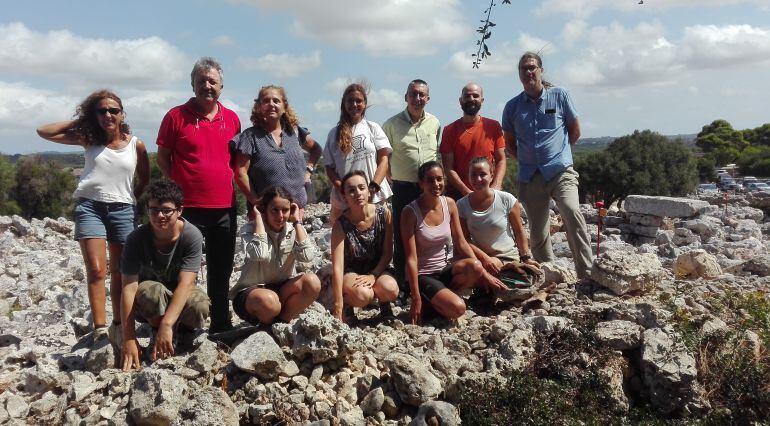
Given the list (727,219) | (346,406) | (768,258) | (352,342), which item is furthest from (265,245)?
(727,219)

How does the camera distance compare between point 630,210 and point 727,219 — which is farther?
point 727,219

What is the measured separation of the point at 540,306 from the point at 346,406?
2.37m

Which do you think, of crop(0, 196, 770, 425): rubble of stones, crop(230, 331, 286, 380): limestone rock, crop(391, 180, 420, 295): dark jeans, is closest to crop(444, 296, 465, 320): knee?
crop(0, 196, 770, 425): rubble of stones

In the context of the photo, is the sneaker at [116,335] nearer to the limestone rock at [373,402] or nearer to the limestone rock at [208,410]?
the limestone rock at [208,410]

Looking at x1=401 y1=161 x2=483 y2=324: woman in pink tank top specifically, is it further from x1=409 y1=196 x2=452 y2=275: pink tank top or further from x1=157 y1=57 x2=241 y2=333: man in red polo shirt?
x1=157 y1=57 x2=241 y2=333: man in red polo shirt

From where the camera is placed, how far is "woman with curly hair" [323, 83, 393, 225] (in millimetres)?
5727

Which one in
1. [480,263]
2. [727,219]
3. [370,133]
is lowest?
[727,219]

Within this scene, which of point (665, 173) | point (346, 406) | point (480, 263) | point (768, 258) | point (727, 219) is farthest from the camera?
point (665, 173)

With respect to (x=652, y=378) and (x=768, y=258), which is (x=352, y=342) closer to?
(x=652, y=378)

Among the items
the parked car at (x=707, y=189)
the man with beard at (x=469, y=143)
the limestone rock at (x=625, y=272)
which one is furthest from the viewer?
the parked car at (x=707, y=189)

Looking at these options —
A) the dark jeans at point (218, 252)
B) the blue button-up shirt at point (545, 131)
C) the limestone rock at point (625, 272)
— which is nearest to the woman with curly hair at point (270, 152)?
the dark jeans at point (218, 252)

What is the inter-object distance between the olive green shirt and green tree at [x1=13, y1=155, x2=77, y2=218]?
3153cm

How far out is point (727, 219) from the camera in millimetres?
16672

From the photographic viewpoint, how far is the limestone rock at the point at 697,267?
729cm
